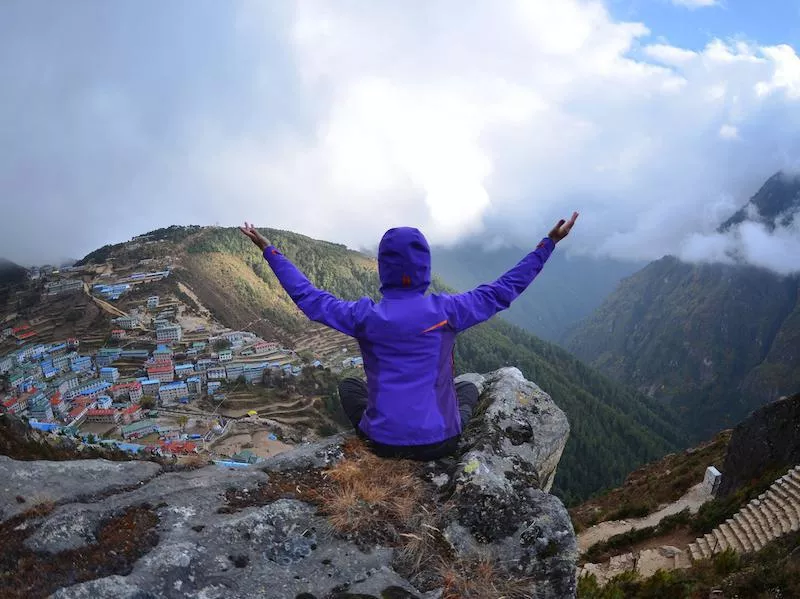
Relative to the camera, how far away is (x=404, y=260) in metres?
4.13

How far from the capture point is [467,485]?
12.6ft

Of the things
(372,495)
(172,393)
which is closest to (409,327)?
(372,495)

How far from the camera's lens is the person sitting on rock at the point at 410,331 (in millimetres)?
4148

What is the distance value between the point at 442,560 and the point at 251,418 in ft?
226

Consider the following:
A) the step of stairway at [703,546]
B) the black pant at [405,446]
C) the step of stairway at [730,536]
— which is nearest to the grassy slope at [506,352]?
the step of stairway at [730,536]

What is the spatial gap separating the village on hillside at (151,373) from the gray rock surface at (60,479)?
4412 centimetres

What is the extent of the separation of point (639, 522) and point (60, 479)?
2068 centimetres

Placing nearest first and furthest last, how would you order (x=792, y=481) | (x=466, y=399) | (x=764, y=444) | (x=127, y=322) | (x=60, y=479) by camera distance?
(x=60, y=479), (x=466, y=399), (x=792, y=481), (x=764, y=444), (x=127, y=322)

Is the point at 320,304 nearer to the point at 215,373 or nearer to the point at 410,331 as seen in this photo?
the point at 410,331

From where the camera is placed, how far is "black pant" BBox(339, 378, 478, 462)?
4.38m

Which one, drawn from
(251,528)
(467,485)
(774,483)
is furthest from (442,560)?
(774,483)

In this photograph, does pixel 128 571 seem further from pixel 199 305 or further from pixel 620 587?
pixel 199 305

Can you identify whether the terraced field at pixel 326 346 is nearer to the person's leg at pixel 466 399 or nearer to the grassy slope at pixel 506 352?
the grassy slope at pixel 506 352

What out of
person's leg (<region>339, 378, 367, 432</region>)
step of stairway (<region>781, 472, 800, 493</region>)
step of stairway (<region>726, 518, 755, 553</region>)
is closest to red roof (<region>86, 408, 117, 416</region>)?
step of stairway (<region>726, 518, 755, 553</region>)
